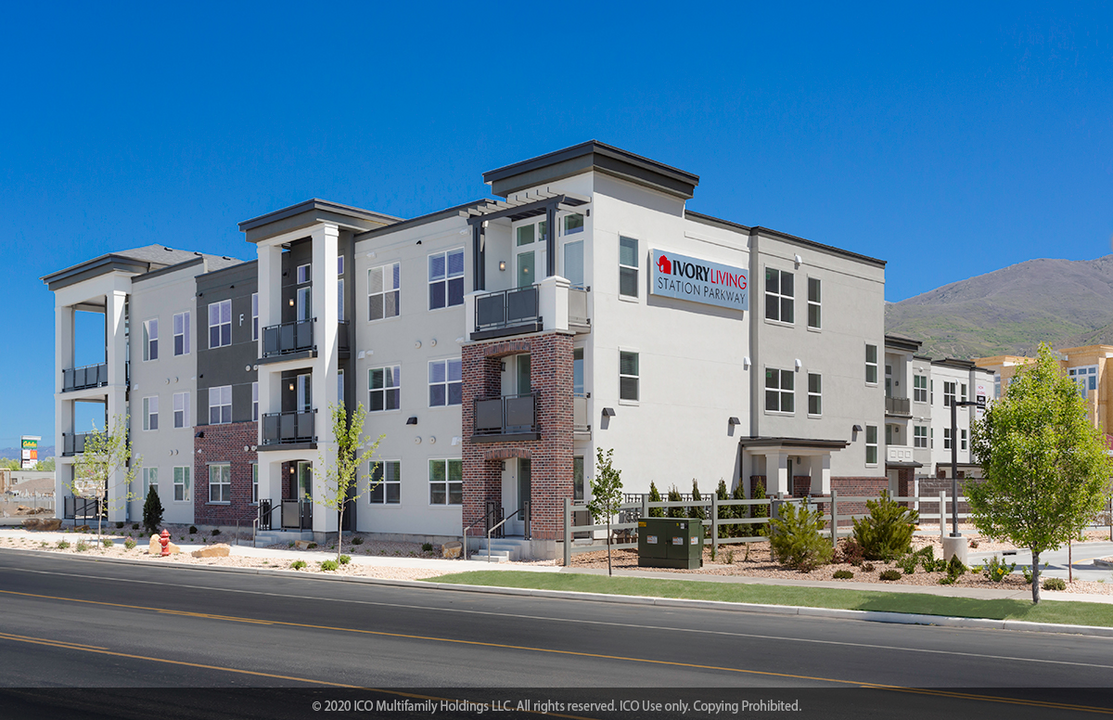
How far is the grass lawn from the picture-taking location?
55.4 ft

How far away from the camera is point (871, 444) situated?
1604 inches

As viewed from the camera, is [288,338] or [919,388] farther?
[919,388]

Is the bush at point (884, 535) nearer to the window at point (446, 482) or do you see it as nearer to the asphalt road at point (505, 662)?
the asphalt road at point (505, 662)

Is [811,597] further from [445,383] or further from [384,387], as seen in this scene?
[384,387]

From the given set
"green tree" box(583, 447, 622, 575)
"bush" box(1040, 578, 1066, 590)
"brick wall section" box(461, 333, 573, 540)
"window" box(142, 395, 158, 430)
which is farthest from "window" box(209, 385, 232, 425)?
"bush" box(1040, 578, 1066, 590)

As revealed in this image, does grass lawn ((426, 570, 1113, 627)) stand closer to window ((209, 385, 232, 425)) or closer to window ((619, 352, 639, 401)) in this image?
window ((619, 352, 639, 401))

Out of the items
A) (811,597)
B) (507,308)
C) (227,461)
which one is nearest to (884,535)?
(811,597)

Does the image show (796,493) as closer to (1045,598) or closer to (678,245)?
(678,245)

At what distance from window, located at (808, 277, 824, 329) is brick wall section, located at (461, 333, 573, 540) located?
12.7m

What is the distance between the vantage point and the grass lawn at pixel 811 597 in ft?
55.4

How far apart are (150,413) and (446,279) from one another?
22156 millimetres

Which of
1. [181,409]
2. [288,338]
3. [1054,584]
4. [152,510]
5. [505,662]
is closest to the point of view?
[505,662]

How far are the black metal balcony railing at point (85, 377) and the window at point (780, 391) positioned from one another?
108ft

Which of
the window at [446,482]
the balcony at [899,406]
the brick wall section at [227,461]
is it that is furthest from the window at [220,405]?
the balcony at [899,406]
